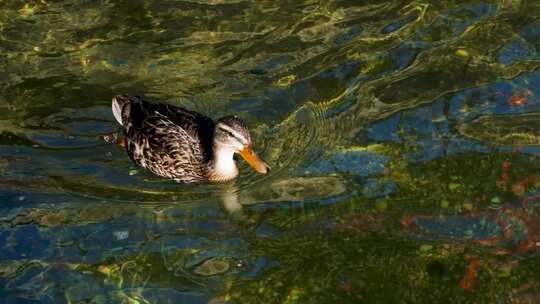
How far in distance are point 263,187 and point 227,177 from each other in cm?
46

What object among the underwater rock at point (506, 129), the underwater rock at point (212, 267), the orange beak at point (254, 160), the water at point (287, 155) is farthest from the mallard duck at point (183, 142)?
the underwater rock at point (506, 129)

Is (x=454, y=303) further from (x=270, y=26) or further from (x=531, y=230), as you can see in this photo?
(x=270, y=26)

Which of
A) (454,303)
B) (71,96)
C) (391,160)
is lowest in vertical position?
(454,303)

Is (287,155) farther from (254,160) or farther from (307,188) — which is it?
(307,188)

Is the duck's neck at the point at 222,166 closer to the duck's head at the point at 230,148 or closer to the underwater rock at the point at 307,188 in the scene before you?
the duck's head at the point at 230,148

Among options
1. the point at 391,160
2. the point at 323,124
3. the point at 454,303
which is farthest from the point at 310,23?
the point at 454,303

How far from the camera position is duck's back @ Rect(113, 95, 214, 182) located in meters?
10.1

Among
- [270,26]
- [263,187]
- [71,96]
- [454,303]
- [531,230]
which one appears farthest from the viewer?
[270,26]

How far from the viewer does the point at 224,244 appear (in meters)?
A: 8.98

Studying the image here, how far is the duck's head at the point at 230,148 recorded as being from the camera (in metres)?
9.69

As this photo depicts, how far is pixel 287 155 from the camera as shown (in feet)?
33.4

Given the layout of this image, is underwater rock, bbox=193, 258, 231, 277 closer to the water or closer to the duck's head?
the water

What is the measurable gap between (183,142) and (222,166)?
61 cm

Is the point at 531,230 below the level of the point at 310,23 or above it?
below
